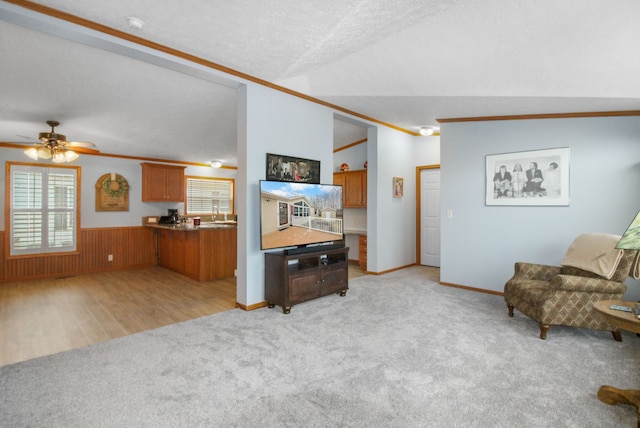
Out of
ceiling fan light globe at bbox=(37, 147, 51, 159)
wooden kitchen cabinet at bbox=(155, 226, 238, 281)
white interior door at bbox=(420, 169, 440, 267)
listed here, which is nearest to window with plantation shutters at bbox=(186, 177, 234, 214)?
wooden kitchen cabinet at bbox=(155, 226, 238, 281)

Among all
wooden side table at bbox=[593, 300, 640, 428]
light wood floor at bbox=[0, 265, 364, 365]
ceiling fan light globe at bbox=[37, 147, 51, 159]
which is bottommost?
light wood floor at bbox=[0, 265, 364, 365]

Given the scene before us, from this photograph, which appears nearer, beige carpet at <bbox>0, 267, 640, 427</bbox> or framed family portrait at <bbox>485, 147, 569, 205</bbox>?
beige carpet at <bbox>0, 267, 640, 427</bbox>

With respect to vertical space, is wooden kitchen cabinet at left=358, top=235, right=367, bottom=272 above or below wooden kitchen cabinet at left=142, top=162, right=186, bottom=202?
below

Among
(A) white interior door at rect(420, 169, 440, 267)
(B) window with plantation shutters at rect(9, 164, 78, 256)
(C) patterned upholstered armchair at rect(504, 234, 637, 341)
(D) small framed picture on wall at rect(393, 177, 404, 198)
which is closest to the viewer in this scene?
(C) patterned upholstered armchair at rect(504, 234, 637, 341)

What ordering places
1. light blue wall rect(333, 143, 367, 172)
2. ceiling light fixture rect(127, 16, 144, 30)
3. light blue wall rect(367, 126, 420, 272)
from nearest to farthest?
1. ceiling light fixture rect(127, 16, 144, 30)
2. light blue wall rect(367, 126, 420, 272)
3. light blue wall rect(333, 143, 367, 172)

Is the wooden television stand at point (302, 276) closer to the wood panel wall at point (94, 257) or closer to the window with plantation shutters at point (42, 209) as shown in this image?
the wood panel wall at point (94, 257)

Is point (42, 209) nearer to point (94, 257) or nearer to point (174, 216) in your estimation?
point (94, 257)

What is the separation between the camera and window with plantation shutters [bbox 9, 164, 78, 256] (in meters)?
5.62

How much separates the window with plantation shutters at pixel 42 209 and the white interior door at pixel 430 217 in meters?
6.81

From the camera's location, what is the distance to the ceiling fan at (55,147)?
4234mm

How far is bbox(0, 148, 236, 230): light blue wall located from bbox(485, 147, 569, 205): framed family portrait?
266 inches

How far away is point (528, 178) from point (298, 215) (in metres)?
3.08

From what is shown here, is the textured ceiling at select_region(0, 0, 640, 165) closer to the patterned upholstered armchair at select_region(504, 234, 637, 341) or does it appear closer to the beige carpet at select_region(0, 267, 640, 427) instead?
the patterned upholstered armchair at select_region(504, 234, 637, 341)

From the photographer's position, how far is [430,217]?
20.9ft
